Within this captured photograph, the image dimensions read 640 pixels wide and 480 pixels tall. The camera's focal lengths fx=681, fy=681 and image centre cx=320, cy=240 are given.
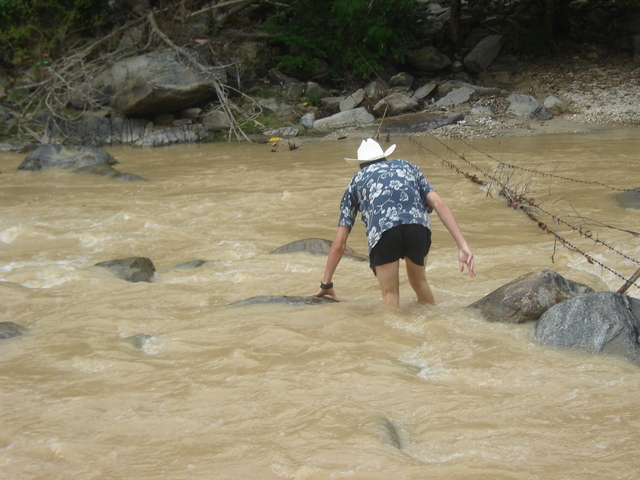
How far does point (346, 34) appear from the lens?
65.5ft

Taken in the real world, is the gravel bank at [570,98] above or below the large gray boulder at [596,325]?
above

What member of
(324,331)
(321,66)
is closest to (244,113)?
(321,66)

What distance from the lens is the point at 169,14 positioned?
769 inches

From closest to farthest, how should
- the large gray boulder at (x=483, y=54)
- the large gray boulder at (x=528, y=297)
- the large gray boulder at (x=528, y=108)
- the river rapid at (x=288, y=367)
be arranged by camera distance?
the river rapid at (x=288, y=367) → the large gray boulder at (x=528, y=297) → the large gray boulder at (x=528, y=108) → the large gray boulder at (x=483, y=54)

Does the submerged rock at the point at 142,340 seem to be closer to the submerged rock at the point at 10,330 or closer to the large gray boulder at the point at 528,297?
the submerged rock at the point at 10,330

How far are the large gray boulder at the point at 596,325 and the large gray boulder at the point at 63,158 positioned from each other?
11135 mm

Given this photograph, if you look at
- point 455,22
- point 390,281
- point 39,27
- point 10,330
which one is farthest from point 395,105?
point 10,330

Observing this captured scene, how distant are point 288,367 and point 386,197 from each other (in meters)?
1.37

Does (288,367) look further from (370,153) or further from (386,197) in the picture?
(370,153)

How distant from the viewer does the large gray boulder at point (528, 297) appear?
4.77 metres

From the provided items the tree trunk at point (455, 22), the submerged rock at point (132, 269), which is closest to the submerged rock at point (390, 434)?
the submerged rock at point (132, 269)

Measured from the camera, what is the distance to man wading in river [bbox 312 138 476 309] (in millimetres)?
4688

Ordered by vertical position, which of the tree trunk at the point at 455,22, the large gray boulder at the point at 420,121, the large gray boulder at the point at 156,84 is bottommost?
the large gray boulder at the point at 420,121

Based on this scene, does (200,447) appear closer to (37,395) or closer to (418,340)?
(37,395)
